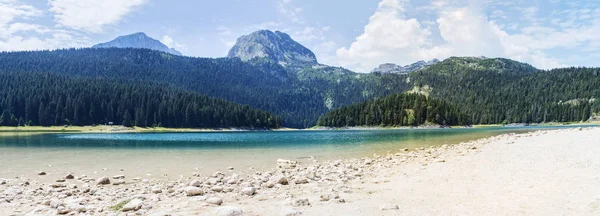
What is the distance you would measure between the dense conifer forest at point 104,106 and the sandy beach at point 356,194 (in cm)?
16345

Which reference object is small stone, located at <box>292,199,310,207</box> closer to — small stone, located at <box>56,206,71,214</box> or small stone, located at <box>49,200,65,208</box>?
small stone, located at <box>56,206,71,214</box>

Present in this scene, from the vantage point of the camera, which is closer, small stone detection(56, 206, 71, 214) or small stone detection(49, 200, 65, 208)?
small stone detection(56, 206, 71, 214)

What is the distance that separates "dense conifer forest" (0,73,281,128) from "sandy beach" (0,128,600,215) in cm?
16345

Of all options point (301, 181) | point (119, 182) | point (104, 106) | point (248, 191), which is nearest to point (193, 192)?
point (248, 191)

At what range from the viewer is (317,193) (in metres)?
13.6

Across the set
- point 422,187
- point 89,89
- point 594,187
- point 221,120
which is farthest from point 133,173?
point 89,89

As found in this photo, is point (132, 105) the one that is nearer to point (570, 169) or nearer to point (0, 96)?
point (0, 96)

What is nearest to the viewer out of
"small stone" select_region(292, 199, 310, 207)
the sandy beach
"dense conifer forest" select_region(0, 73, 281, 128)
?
the sandy beach

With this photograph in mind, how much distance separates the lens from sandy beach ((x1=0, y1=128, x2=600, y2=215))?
10445mm

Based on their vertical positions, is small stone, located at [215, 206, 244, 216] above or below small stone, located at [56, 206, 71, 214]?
above

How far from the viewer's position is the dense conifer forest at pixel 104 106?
161250 mm

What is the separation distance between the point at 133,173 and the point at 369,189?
14955mm

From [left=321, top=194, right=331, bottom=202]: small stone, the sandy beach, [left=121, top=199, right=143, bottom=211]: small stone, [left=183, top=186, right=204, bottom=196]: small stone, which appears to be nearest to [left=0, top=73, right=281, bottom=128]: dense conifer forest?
the sandy beach

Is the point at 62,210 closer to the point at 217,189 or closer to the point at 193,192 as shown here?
the point at 193,192
